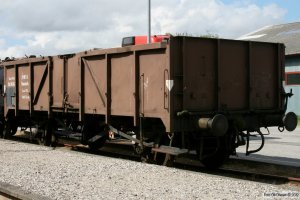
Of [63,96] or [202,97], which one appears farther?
[63,96]

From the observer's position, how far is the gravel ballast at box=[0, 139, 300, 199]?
6.76 metres

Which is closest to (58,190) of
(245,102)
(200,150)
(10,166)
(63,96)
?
(10,166)

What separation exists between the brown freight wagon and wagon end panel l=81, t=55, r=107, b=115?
0.08ft

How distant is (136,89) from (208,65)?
160 centimetres

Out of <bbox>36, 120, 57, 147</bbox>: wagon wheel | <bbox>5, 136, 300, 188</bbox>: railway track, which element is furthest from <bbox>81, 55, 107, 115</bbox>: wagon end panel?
<bbox>36, 120, 57, 147</bbox>: wagon wheel

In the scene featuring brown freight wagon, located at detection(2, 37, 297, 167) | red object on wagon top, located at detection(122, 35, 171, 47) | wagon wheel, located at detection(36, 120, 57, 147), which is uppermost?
red object on wagon top, located at detection(122, 35, 171, 47)

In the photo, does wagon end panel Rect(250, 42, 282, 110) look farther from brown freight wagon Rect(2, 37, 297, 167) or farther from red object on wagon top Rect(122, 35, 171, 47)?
red object on wagon top Rect(122, 35, 171, 47)

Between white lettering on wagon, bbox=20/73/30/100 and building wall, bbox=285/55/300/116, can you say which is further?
building wall, bbox=285/55/300/116

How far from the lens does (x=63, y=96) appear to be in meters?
12.6

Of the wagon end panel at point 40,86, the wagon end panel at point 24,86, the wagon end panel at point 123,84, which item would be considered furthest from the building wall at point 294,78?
the wagon end panel at point 123,84

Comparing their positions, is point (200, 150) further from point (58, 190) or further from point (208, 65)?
point (58, 190)

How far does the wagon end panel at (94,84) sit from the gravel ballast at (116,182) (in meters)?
1.44

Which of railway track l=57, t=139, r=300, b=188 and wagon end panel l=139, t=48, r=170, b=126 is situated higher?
wagon end panel l=139, t=48, r=170, b=126

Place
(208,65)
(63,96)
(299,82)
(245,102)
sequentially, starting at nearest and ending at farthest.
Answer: (208,65) → (245,102) → (63,96) → (299,82)
